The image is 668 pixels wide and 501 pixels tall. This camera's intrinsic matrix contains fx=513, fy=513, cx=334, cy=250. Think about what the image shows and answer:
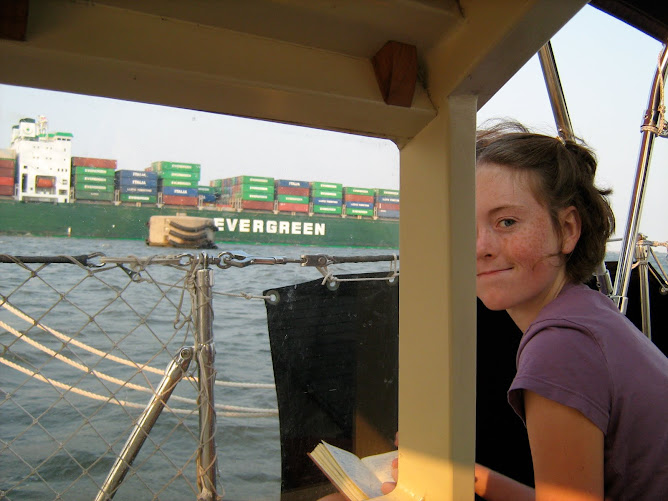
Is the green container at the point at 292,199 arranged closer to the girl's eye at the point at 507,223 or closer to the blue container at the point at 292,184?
the blue container at the point at 292,184

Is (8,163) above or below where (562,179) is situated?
above

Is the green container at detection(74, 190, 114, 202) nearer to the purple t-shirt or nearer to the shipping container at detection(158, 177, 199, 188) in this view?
the shipping container at detection(158, 177, 199, 188)

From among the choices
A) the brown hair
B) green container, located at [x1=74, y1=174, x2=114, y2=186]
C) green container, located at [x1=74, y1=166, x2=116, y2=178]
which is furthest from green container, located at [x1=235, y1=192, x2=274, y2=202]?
the brown hair

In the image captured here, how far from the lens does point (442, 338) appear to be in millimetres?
725

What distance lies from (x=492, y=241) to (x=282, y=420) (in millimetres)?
875

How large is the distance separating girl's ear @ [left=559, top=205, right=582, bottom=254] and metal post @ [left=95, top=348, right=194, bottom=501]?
85 cm

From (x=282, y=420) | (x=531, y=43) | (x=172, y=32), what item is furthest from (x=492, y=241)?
(x=282, y=420)

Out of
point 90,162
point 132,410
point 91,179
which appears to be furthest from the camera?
point 91,179

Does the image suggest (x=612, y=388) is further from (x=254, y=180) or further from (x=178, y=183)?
(x=178, y=183)

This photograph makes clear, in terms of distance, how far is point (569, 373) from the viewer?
1.96 feet

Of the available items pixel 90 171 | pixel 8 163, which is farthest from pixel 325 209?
pixel 8 163

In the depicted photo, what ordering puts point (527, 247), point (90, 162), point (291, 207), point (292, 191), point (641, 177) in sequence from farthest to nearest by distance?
point (291, 207) < point (292, 191) < point (90, 162) < point (641, 177) < point (527, 247)

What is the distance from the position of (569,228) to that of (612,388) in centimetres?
28

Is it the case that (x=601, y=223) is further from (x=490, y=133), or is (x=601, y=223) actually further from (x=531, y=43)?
(x=531, y=43)
